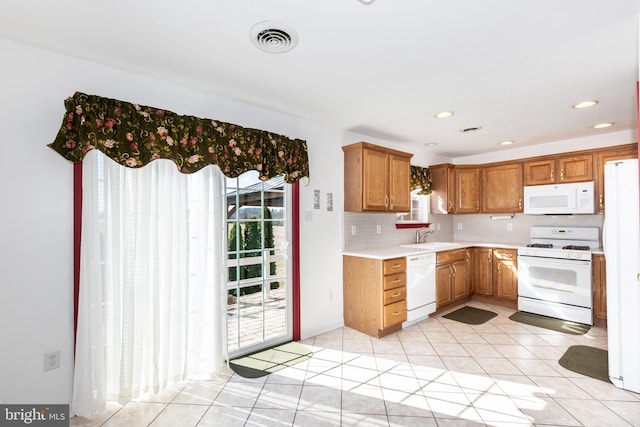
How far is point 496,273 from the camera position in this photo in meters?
4.54

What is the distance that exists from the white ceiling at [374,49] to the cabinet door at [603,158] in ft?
2.77

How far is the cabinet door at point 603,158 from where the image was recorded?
3.70 meters

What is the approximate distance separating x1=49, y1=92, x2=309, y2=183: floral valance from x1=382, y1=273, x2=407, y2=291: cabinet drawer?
59.2 inches

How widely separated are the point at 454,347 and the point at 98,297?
3140mm

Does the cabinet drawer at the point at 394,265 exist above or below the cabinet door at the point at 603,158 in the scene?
below

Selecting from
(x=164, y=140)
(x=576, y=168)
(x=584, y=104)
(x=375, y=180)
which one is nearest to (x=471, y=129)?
(x=584, y=104)

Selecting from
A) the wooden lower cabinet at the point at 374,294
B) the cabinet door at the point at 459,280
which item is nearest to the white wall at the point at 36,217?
the wooden lower cabinet at the point at 374,294

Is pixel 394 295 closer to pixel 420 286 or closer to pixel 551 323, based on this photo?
pixel 420 286

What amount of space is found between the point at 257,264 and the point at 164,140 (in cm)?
141

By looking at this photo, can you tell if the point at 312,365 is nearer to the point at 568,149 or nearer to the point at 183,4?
the point at 183,4

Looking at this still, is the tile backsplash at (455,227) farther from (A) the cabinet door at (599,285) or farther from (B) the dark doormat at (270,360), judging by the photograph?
(B) the dark doormat at (270,360)

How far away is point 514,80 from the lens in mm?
2463

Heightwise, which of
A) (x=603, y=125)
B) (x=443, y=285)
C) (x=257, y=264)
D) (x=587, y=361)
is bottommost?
(x=587, y=361)

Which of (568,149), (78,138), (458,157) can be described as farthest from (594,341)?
(78,138)
